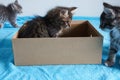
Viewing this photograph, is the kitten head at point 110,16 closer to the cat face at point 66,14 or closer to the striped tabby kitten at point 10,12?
the cat face at point 66,14

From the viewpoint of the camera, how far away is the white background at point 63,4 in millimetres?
2275

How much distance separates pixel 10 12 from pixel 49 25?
838mm

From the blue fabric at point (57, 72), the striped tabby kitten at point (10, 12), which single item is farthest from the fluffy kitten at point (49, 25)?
the striped tabby kitten at point (10, 12)

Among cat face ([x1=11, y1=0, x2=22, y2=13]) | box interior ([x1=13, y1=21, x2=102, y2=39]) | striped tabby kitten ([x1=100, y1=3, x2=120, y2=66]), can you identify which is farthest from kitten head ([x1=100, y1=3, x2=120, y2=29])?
cat face ([x1=11, y1=0, x2=22, y2=13])

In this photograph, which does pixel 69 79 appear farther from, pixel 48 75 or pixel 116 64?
pixel 116 64

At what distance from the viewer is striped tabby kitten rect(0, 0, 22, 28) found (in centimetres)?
194

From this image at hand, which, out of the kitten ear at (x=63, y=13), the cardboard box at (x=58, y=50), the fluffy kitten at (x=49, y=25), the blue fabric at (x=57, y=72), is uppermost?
the kitten ear at (x=63, y=13)

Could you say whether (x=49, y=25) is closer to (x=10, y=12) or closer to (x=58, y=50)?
(x=58, y=50)

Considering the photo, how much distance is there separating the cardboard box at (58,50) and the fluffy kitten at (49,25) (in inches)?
3.9

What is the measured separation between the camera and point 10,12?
1.99 metres

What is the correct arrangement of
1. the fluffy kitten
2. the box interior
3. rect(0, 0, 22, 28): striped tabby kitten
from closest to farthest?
the fluffy kitten < the box interior < rect(0, 0, 22, 28): striped tabby kitten

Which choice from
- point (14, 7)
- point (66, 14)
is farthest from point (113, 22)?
point (14, 7)

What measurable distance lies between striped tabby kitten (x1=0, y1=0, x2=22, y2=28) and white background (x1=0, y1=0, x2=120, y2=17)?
11.4 inches

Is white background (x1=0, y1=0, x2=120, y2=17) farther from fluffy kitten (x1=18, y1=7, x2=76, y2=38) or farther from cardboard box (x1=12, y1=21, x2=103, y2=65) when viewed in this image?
cardboard box (x1=12, y1=21, x2=103, y2=65)
